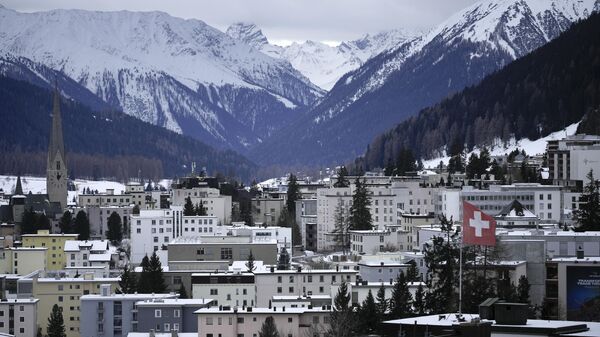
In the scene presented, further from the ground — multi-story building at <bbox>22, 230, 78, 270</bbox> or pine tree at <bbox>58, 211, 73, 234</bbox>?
pine tree at <bbox>58, 211, 73, 234</bbox>

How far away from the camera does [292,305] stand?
83250 millimetres

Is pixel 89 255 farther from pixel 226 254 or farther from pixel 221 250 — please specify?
pixel 226 254

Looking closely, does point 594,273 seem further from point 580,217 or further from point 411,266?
point 580,217

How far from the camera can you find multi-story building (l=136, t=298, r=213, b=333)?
275 feet

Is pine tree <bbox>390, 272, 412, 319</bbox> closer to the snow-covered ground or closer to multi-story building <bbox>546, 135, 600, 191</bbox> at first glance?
multi-story building <bbox>546, 135, 600, 191</bbox>

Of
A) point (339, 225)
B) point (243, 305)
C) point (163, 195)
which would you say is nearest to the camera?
point (243, 305)

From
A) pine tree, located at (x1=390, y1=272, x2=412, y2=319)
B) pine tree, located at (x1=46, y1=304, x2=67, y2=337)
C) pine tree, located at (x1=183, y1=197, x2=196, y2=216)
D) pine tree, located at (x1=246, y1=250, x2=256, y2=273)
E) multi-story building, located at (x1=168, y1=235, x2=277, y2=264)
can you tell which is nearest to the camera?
pine tree, located at (x1=390, y1=272, x2=412, y2=319)

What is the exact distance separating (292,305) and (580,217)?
29.8m

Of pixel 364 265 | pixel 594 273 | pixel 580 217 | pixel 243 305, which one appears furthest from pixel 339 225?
pixel 594 273

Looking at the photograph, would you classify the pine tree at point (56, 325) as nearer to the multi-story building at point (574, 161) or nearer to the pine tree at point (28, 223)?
the multi-story building at point (574, 161)

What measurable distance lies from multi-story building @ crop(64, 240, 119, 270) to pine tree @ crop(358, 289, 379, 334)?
41.0 m

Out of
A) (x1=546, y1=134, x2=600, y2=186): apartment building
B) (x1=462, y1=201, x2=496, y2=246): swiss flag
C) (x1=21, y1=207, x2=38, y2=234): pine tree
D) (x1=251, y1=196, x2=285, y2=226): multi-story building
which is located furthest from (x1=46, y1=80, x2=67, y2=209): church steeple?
(x1=462, y1=201, x2=496, y2=246): swiss flag

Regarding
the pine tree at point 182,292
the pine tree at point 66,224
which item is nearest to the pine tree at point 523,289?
the pine tree at point 182,292

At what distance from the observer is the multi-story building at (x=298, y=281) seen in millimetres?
92375
